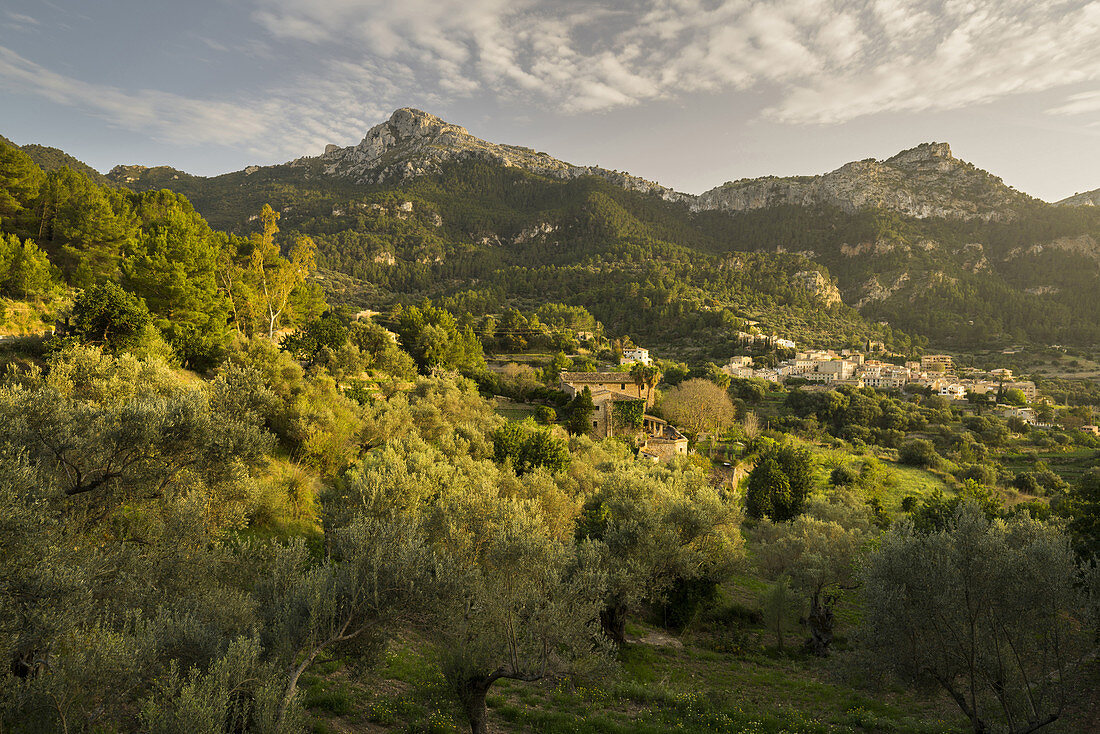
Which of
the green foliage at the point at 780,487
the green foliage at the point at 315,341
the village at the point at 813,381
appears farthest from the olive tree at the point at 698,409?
the green foliage at the point at 315,341

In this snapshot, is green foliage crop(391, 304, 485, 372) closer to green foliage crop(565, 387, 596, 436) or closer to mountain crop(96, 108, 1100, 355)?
green foliage crop(565, 387, 596, 436)

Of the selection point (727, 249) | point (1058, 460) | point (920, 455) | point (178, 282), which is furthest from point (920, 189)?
point (178, 282)

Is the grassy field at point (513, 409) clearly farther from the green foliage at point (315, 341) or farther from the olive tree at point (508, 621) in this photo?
the olive tree at point (508, 621)

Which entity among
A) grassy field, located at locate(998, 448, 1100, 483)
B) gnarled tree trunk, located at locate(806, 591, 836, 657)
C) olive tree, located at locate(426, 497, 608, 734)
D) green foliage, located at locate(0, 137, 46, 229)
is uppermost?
green foliage, located at locate(0, 137, 46, 229)

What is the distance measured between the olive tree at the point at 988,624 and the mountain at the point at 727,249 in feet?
281

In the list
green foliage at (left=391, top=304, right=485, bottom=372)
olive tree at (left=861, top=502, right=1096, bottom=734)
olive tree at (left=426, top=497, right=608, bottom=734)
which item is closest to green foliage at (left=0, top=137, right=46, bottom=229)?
green foliage at (left=391, top=304, right=485, bottom=372)

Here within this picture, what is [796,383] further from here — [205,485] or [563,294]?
[205,485]

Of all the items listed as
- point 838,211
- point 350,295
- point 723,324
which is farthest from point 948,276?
point 350,295

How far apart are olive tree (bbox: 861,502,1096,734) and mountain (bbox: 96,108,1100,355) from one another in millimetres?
85552

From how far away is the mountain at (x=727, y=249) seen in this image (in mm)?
114500

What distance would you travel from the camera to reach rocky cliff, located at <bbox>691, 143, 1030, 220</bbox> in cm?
16625

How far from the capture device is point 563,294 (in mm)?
121500

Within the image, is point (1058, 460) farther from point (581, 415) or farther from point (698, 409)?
point (581, 415)

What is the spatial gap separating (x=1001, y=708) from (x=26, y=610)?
17695 mm
